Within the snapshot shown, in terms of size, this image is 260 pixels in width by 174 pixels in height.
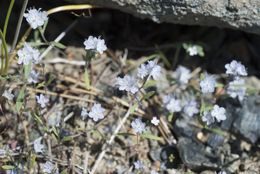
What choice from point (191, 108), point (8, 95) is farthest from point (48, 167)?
point (191, 108)

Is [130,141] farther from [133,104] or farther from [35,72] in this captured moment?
[35,72]

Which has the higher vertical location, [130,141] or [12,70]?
[12,70]

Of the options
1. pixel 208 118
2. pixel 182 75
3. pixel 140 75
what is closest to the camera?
pixel 140 75

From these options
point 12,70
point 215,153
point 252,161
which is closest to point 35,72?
point 12,70

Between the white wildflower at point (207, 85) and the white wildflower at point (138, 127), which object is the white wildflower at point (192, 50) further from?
the white wildflower at point (138, 127)

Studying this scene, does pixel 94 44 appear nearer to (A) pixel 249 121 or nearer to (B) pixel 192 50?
(B) pixel 192 50

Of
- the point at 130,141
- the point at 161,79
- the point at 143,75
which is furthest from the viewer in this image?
the point at 161,79
